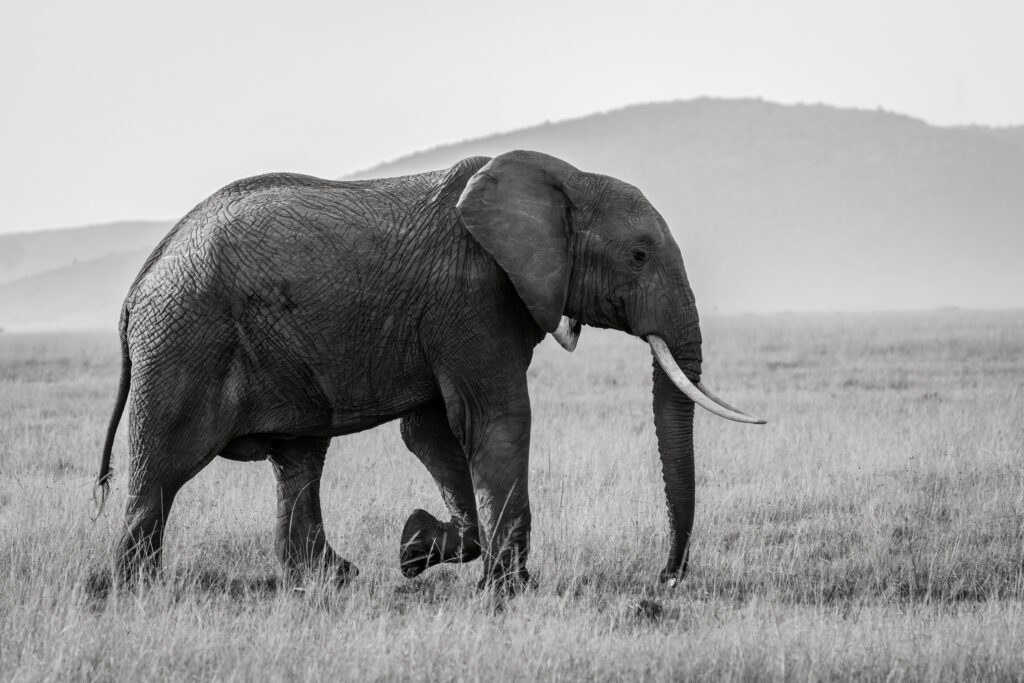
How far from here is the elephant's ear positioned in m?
6.73

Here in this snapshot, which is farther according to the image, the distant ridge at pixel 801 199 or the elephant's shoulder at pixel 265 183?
the distant ridge at pixel 801 199

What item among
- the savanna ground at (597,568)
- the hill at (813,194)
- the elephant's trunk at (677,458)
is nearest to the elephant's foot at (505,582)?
the savanna ground at (597,568)

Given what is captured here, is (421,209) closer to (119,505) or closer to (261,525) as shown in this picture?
(261,525)

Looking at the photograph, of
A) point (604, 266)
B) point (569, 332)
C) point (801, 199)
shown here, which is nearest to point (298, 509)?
point (569, 332)

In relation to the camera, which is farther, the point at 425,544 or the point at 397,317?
the point at 425,544

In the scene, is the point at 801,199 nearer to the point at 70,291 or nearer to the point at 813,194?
the point at 813,194

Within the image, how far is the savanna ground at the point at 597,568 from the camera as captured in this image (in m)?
5.57

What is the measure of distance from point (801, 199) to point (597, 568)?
138440mm

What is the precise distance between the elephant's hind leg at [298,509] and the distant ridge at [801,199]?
119m

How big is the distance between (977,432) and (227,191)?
27.0ft

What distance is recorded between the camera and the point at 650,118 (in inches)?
6043

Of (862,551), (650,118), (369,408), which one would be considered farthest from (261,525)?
(650,118)

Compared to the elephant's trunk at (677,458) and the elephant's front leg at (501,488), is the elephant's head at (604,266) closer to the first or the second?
the elephant's trunk at (677,458)

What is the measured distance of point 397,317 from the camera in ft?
22.5
